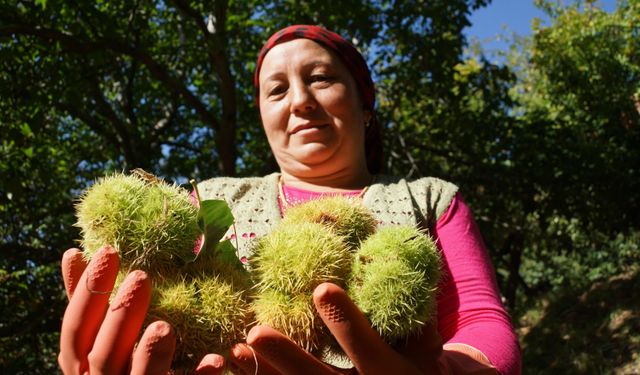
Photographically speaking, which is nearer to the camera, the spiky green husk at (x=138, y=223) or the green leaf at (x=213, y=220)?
the spiky green husk at (x=138, y=223)

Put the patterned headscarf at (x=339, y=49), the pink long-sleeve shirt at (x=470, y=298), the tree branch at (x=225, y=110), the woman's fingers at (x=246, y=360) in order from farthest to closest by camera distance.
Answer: the tree branch at (x=225, y=110) < the patterned headscarf at (x=339, y=49) < the pink long-sleeve shirt at (x=470, y=298) < the woman's fingers at (x=246, y=360)

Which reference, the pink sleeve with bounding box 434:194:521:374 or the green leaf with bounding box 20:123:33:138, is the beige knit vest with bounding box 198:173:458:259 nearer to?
the pink sleeve with bounding box 434:194:521:374

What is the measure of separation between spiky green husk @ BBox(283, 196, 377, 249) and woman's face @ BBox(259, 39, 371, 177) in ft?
2.20

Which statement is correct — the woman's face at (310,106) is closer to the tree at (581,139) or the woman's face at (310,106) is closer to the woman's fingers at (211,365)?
the woman's fingers at (211,365)

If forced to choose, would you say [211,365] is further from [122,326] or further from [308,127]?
[308,127]

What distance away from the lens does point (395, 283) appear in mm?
1078

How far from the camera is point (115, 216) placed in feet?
3.63

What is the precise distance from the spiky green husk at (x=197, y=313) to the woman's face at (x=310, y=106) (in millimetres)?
989

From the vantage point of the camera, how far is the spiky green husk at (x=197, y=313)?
3.45ft

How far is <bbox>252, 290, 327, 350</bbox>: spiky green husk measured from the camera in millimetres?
1089

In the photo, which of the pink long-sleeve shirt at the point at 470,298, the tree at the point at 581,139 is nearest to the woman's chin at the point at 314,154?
the pink long-sleeve shirt at the point at 470,298

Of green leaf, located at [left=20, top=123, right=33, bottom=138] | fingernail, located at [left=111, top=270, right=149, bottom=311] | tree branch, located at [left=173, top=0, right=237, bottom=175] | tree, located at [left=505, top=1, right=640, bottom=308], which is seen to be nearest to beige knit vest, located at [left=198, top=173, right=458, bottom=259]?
fingernail, located at [left=111, top=270, right=149, bottom=311]

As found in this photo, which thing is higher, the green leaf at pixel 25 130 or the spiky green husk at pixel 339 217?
the green leaf at pixel 25 130

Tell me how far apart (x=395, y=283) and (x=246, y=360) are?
33cm
